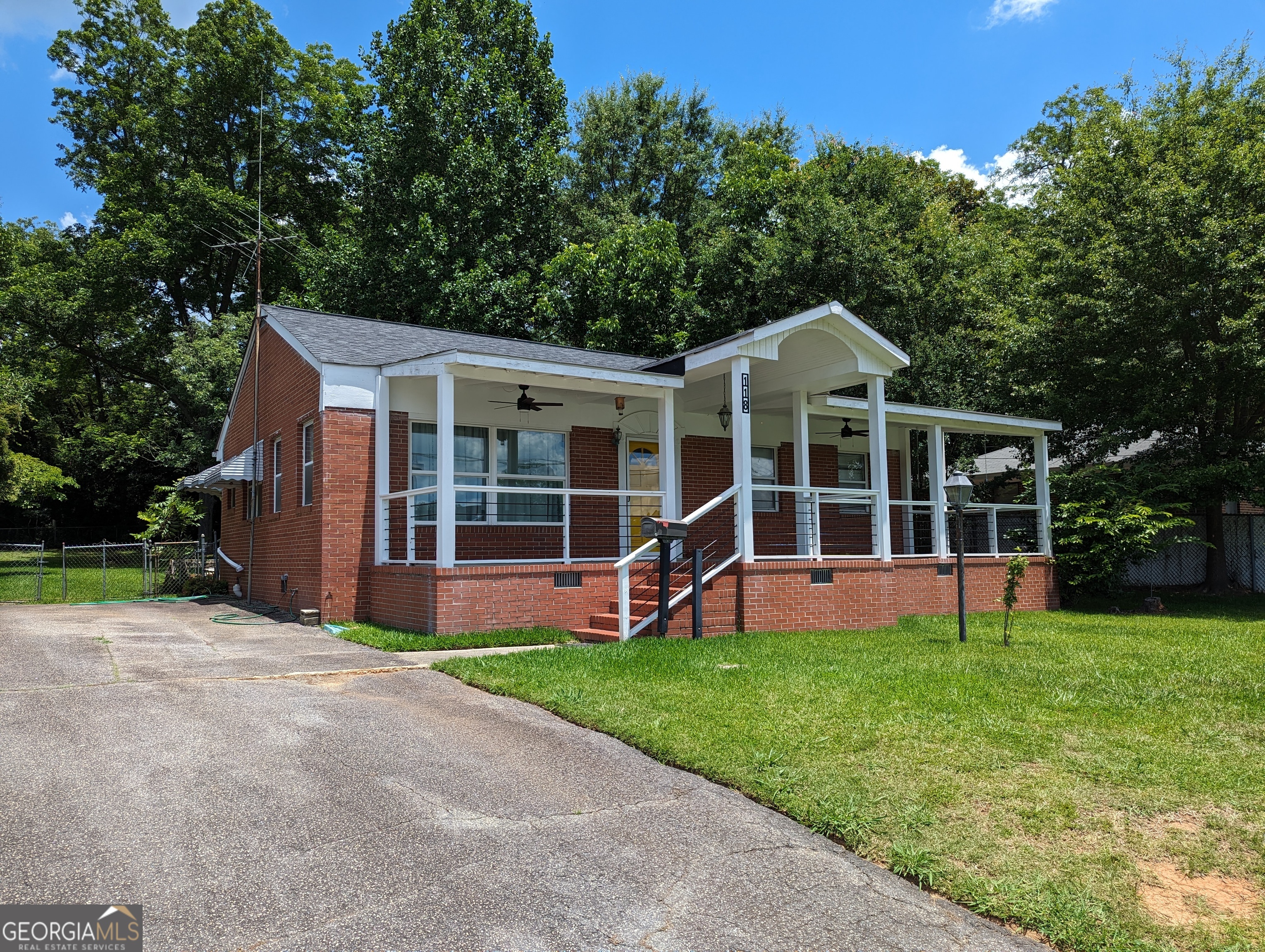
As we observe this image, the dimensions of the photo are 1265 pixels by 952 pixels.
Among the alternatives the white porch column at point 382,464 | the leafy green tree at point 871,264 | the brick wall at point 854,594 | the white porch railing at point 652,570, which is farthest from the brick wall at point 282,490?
the leafy green tree at point 871,264

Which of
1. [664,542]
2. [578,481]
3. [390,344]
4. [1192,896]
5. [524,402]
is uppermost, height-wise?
[390,344]

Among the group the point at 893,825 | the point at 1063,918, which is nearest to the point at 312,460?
the point at 893,825

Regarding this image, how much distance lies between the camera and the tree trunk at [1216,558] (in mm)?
17734

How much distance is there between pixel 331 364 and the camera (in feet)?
38.4

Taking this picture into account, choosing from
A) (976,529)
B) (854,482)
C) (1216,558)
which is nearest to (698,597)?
(854,482)

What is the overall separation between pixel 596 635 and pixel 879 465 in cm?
485

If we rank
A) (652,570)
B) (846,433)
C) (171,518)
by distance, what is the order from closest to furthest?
(652,570) < (846,433) < (171,518)

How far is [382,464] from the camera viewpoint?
11953mm

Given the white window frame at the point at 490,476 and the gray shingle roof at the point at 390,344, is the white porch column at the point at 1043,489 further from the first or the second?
the white window frame at the point at 490,476

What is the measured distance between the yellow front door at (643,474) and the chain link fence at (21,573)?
12.4m

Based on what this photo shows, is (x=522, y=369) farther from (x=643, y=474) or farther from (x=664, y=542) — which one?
(x=643, y=474)

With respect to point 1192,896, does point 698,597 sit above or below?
above

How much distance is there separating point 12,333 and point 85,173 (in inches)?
319

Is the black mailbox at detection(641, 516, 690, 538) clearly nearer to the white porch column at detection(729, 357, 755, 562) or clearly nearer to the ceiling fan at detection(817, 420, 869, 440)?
the white porch column at detection(729, 357, 755, 562)
